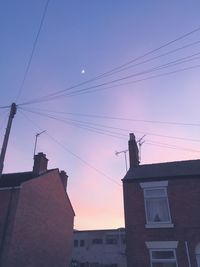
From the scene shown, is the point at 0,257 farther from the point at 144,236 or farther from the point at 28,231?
the point at 144,236

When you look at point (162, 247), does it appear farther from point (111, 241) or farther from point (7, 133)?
point (111, 241)

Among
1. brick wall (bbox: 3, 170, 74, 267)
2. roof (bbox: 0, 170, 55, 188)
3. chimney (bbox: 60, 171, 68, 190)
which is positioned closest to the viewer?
brick wall (bbox: 3, 170, 74, 267)

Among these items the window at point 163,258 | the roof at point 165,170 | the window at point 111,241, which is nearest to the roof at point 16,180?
the roof at point 165,170

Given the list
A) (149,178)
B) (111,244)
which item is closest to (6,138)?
(149,178)

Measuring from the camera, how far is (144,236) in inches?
579

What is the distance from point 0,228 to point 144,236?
1046 cm

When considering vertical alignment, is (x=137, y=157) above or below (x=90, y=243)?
above

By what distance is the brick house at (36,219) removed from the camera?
18062mm

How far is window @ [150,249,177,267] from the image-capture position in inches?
539

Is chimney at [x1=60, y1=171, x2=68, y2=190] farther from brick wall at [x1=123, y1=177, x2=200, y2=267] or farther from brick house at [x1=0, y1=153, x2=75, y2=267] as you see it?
brick wall at [x1=123, y1=177, x2=200, y2=267]

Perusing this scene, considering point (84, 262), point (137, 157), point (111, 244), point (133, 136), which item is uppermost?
point (133, 136)

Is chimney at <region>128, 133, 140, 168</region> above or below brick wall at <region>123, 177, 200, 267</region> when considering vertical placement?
above

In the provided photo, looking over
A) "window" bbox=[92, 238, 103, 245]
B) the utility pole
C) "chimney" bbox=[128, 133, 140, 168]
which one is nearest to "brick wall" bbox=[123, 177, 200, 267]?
"chimney" bbox=[128, 133, 140, 168]

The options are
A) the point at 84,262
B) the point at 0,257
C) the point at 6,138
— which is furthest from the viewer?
the point at 84,262
